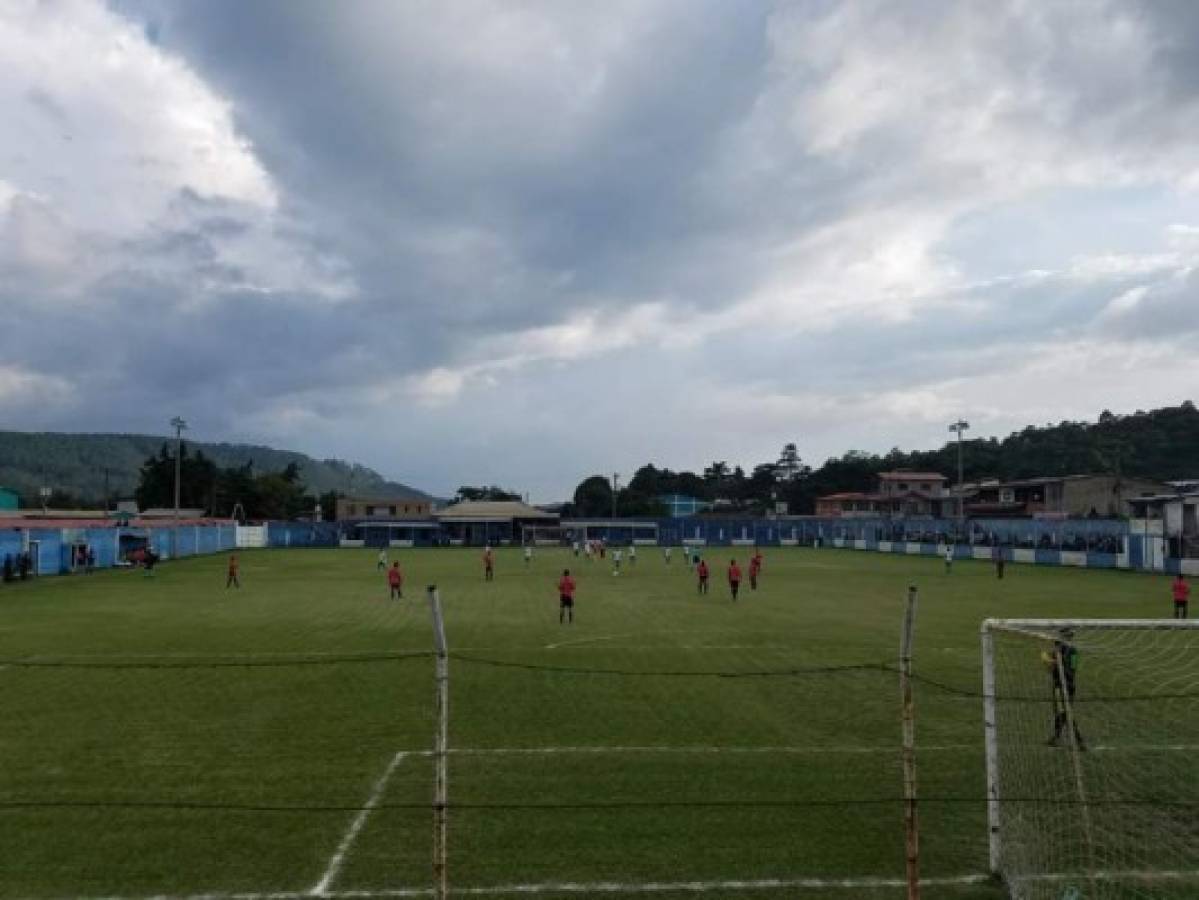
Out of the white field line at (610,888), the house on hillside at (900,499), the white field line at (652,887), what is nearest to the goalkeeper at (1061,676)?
the white field line at (652,887)

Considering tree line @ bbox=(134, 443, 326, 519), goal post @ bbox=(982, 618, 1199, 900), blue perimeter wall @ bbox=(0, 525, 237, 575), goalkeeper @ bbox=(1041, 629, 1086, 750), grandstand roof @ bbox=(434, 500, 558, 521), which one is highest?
tree line @ bbox=(134, 443, 326, 519)

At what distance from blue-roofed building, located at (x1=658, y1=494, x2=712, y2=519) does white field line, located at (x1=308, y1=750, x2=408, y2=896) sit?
139 metres

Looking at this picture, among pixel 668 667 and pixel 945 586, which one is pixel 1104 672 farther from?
pixel 945 586

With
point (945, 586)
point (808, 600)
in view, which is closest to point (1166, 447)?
point (945, 586)

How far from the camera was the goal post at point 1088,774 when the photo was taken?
903 centimetres

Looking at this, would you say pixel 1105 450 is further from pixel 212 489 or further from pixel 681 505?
pixel 212 489

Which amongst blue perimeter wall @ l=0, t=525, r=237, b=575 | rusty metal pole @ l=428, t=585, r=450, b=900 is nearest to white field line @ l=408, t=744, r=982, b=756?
rusty metal pole @ l=428, t=585, r=450, b=900

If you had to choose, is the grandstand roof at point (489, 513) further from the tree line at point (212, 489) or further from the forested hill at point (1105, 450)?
the forested hill at point (1105, 450)

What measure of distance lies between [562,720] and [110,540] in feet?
186

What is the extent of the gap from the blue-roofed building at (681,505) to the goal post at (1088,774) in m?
135

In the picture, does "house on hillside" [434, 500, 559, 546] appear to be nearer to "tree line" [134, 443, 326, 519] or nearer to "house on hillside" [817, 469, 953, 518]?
"tree line" [134, 443, 326, 519]

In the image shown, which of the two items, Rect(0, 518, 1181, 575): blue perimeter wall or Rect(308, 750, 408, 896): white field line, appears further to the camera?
Rect(0, 518, 1181, 575): blue perimeter wall

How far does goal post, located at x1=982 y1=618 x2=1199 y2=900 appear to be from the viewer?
9031mm

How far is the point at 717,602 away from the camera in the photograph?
36875 mm
